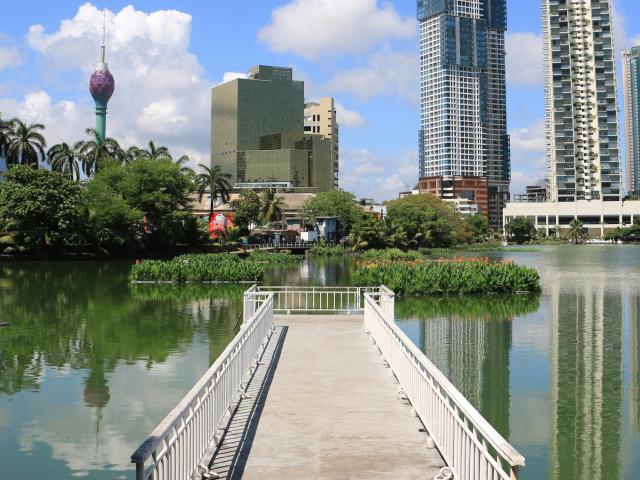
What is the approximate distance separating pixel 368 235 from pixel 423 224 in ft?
36.7

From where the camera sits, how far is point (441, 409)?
27.0ft

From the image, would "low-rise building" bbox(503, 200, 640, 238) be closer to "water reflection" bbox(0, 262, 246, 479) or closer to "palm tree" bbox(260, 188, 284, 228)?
"palm tree" bbox(260, 188, 284, 228)

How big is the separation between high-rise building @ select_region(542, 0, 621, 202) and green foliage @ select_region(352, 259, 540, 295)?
145m

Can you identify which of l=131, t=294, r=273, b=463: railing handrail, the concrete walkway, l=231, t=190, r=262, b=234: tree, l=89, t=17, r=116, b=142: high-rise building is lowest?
the concrete walkway

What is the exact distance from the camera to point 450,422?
7816 millimetres

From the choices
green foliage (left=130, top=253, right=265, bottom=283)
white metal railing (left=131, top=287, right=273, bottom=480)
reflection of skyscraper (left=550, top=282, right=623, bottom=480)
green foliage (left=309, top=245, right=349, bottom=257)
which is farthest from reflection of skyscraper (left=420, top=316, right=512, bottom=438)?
green foliage (left=309, top=245, right=349, bottom=257)

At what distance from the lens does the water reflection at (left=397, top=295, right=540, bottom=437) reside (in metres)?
13.9

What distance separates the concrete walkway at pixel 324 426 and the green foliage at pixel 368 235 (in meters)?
78.4

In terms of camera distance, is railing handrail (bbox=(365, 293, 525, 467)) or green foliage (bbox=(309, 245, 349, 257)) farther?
green foliage (bbox=(309, 245, 349, 257))

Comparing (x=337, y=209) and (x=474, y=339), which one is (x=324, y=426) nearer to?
(x=474, y=339)

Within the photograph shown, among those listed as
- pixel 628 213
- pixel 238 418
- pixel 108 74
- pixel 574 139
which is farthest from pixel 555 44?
pixel 238 418

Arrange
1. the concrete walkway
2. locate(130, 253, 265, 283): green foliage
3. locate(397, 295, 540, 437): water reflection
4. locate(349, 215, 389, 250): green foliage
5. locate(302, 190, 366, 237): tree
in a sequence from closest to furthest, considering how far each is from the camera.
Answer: the concrete walkway < locate(397, 295, 540, 437): water reflection < locate(130, 253, 265, 283): green foliage < locate(349, 215, 389, 250): green foliage < locate(302, 190, 366, 237): tree

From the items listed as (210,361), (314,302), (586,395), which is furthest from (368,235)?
(586,395)

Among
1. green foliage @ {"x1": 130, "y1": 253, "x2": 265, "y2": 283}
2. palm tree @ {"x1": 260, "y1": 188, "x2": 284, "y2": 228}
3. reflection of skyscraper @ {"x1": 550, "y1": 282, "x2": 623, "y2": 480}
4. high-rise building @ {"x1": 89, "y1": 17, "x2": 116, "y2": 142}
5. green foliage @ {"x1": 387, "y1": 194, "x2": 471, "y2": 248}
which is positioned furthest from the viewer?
high-rise building @ {"x1": 89, "y1": 17, "x2": 116, "y2": 142}
